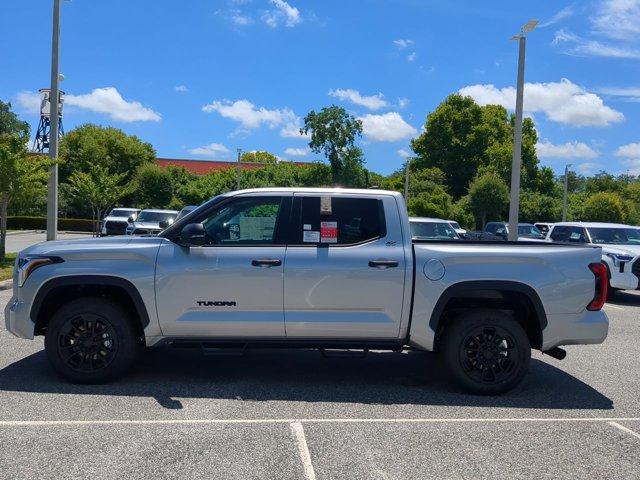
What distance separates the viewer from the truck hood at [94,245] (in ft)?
19.5

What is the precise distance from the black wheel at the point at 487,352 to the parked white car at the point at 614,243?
7533 millimetres

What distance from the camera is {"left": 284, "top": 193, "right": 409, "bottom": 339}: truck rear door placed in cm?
584

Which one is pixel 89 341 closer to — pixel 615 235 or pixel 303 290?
pixel 303 290

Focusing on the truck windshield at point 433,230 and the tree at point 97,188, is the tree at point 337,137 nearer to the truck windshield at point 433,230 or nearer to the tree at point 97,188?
the tree at point 97,188

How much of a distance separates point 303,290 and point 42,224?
46513mm

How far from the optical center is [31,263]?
5973 mm

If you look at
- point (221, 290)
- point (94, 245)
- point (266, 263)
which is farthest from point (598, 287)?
point (94, 245)

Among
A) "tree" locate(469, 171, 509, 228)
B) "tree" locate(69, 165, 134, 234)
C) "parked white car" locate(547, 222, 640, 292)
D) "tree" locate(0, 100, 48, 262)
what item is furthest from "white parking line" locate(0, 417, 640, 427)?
"tree" locate(469, 171, 509, 228)

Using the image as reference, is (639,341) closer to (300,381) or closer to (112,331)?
(300,381)

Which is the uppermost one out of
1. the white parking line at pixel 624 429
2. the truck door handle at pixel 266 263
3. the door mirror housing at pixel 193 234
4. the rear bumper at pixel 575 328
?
the door mirror housing at pixel 193 234

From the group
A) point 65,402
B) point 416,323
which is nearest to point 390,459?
point 416,323

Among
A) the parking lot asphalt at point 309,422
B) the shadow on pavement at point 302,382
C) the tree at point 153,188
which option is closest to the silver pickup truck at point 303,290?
the shadow on pavement at point 302,382

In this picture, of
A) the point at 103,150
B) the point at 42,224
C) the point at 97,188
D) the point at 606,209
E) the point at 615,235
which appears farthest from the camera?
the point at 103,150

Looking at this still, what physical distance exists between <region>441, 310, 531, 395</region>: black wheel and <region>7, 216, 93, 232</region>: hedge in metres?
45.7
